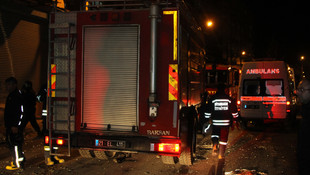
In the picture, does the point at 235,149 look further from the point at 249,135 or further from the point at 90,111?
the point at 90,111

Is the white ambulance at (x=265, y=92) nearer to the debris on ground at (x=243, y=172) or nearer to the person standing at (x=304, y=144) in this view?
the debris on ground at (x=243, y=172)

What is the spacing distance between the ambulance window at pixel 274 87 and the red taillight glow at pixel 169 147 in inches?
300

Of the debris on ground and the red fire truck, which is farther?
the debris on ground

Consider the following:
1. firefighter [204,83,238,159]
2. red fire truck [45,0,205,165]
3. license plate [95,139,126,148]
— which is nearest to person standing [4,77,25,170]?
red fire truck [45,0,205,165]

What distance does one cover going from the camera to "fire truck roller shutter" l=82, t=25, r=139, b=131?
524cm

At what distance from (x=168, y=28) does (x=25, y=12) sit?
12979mm

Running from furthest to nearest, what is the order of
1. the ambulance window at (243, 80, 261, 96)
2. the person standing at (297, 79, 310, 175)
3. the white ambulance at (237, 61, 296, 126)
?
the ambulance window at (243, 80, 261, 96) < the white ambulance at (237, 61, 296, 126) < the person standing at (297, 79, 310, 175)

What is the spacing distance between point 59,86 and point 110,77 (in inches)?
39.3

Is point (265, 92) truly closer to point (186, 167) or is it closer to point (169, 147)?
point (186, 167)

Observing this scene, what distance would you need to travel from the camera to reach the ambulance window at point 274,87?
11422 millimetres

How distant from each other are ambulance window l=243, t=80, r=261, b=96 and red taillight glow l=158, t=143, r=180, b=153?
24.7ft

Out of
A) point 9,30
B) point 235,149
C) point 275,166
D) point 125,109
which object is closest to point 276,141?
→ point 235,149

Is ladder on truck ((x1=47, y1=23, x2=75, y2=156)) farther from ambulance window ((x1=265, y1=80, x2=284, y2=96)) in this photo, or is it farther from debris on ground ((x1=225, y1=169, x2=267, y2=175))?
ambulance window ((x1=265, y1=80, x2=284, y2=96))

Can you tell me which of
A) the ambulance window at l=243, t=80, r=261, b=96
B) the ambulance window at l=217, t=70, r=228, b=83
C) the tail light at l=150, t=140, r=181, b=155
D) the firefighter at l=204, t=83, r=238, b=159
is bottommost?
the tail light at l=150, t=140, r=181, b=155
